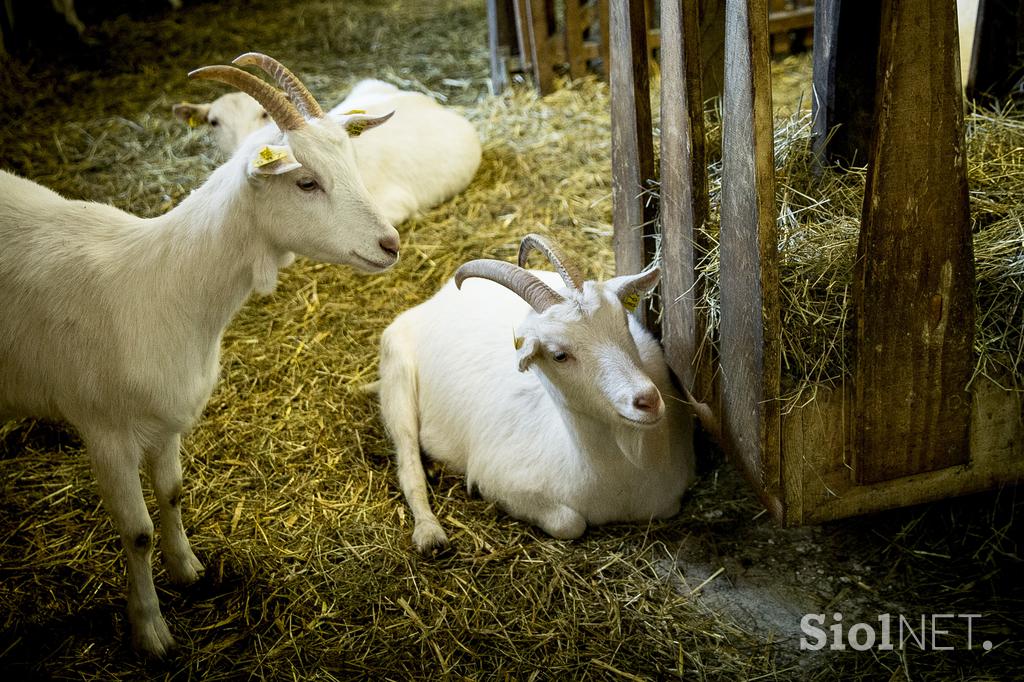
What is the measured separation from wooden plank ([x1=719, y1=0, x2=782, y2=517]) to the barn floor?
21.6 inches

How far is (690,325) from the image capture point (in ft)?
11.9

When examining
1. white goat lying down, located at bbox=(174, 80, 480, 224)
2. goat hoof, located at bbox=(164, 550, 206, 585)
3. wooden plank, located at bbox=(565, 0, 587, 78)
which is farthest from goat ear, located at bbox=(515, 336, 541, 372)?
wooden plank, located at bbox=(565, 0, 587, 78)

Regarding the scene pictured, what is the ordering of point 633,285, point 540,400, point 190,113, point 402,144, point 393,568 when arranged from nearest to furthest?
1. point 633,285
2. point 393,568
3. point 540,400
4. point 190,113
5. point 402,144

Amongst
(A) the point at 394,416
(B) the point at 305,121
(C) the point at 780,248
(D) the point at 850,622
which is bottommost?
(D) the point at 850,622

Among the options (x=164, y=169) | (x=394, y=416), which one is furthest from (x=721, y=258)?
(x=164, y=169)

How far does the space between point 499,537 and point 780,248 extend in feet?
5.43

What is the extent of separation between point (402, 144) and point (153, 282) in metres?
3.40

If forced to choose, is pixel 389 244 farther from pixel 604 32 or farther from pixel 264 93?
pixel 604 32

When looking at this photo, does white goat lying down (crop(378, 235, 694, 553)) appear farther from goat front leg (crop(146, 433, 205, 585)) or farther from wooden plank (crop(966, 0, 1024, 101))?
wooden plank (crop(966, 0, 1024, 101))

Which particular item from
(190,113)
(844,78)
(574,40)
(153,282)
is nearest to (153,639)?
(153,282)

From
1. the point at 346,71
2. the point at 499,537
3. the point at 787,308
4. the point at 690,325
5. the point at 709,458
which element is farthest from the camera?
the point at 346,71

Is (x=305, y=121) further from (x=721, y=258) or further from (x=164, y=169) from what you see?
(x=164, y=169)

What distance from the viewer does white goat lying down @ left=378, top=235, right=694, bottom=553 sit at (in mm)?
3461

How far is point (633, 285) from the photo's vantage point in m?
3.55
